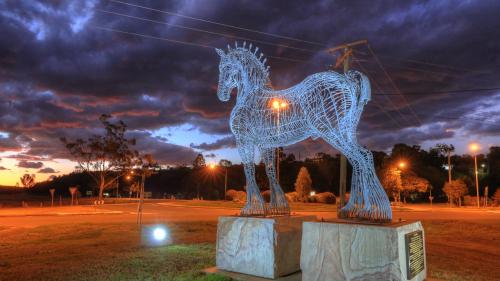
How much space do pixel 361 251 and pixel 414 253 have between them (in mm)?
799

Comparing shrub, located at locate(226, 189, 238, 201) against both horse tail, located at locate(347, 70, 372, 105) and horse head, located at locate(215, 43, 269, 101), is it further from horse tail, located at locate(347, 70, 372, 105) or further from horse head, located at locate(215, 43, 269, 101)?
horse tail, located at locate(347, 70, 372, 105)

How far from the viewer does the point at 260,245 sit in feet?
21.8

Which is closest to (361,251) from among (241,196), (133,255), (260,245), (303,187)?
(260,245)

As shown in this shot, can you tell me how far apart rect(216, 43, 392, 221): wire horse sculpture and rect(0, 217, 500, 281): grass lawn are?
2238 millimetres

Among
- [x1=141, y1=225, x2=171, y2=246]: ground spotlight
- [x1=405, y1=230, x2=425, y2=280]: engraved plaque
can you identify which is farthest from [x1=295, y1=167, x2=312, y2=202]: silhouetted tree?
[x1=405, y1=230, x2=425, y2=280]: engraved plaque

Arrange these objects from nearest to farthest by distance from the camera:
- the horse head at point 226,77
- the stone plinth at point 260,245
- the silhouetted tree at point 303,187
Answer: the stone plinth at point 260,245, the horse head at point 226,77, the silhouetted tree at point 303,187

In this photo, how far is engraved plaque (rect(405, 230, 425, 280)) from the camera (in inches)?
203

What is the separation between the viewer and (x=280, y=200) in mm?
7730

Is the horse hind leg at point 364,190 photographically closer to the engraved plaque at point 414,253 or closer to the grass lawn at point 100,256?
the engraved plaque at point 414,253

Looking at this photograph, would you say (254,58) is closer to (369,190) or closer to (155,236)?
(369,190)

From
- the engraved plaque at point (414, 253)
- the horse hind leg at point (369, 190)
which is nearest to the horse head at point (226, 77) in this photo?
the horse hind leg at point (369, 190)

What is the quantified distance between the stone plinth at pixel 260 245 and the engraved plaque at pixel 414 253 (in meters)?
2.10

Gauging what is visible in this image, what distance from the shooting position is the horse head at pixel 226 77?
313 inches

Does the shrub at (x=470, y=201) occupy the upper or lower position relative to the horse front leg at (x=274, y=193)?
lower
